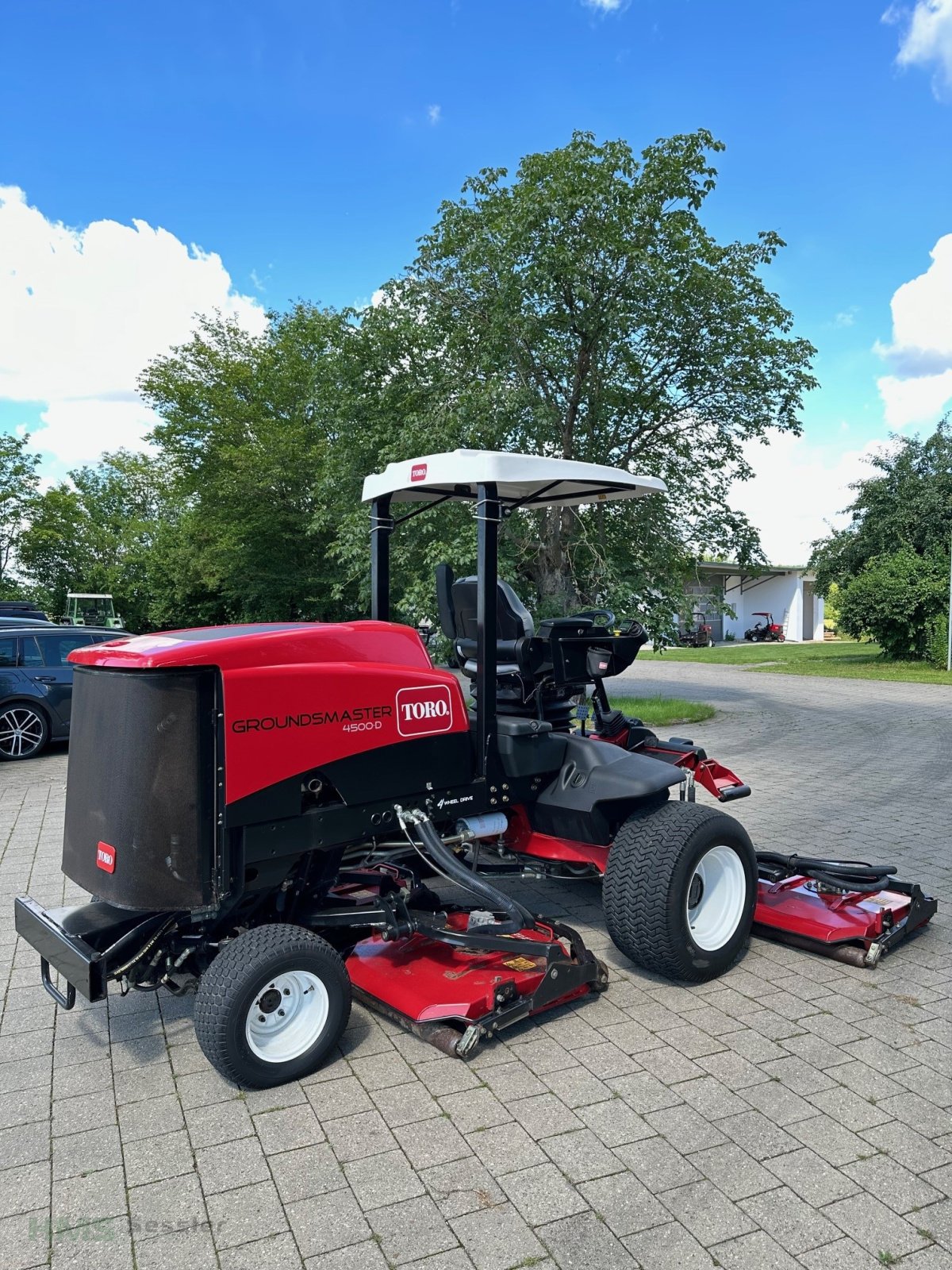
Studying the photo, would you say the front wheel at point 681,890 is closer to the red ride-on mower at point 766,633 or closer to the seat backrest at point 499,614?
the seat backrest at point 499,614

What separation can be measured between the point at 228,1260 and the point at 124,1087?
1.07 m

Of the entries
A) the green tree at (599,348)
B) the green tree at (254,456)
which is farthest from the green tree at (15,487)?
the green tree at (599,348)

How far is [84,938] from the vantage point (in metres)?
3.35

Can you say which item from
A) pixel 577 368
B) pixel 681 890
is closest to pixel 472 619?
pixel 681 890

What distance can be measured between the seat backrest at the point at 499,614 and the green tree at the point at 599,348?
656 centimetres

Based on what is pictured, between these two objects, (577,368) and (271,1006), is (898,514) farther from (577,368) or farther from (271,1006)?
(271,1006)

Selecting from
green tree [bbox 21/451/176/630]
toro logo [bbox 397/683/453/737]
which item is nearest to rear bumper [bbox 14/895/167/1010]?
toro logo [bbox 397/683/453/737]

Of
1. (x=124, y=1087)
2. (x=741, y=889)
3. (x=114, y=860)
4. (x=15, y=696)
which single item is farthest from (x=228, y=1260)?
(x=15, y=696)

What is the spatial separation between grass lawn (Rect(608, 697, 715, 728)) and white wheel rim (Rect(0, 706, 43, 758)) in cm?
700

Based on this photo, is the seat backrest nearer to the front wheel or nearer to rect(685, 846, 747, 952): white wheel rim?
the front wheel

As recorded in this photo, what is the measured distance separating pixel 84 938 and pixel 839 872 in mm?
3464

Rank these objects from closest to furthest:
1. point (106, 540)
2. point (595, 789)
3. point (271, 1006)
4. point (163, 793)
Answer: point (163, 793)
point (271, 1006)
point (595, 789)
point (106, 540)

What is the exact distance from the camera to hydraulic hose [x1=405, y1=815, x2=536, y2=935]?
355 cm

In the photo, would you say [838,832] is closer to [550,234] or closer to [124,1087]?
[124,1087]
